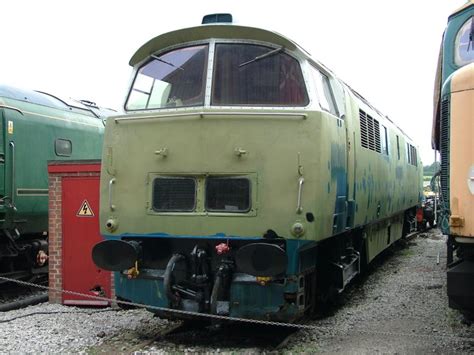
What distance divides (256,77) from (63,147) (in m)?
6.51

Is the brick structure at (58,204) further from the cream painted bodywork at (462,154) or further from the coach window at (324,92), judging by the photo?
the cream painted bodywork at (462,154)

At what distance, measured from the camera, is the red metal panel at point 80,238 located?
26.1 feet

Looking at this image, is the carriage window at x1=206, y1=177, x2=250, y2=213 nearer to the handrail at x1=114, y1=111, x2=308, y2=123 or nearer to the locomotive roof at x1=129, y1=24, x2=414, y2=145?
the handrail at x1=114, y1=111, x2=308, y2=123

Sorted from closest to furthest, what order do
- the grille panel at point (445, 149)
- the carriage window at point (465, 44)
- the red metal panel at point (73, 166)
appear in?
1. the grille panel at point (445, 149)
2. the carriage window at point (465, 44)
3. the red metal panel at point (73, 166)

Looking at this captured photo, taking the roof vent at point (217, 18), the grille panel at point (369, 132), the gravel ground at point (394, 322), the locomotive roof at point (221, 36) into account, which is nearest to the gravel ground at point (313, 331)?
the gravel ground at point (394, 322)

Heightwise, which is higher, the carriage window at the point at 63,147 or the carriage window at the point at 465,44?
the carriage window at the point at 465,44

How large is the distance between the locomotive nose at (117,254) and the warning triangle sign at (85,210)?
2111 mm

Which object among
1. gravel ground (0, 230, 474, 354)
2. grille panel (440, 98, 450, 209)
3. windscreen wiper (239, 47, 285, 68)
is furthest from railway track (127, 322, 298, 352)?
windscreen wiper (239, 47, 285, 68)

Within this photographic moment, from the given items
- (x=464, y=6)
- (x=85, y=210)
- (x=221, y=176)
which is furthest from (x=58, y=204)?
(x=464, y=6)

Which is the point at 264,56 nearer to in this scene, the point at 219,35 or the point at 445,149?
the point at 219,35

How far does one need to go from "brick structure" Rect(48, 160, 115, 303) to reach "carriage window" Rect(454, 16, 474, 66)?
4.81 metres

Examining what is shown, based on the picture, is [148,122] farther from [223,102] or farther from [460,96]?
[460,96]

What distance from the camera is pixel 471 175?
4.87m

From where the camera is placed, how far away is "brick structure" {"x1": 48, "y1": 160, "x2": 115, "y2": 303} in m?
7.92
